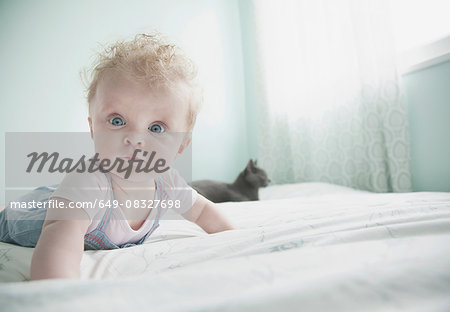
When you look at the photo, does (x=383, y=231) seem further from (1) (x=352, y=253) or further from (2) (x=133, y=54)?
(2) (x=133, y=54)

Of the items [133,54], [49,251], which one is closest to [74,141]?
[133,54]

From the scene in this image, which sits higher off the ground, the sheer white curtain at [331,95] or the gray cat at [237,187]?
the sheer white curtain at [331,95]

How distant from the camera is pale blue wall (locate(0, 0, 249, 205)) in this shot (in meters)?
1.64

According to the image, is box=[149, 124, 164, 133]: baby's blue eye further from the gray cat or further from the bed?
the gray cat

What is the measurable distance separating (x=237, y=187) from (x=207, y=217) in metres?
1.14

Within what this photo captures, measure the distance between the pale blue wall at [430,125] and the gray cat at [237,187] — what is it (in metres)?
0.96

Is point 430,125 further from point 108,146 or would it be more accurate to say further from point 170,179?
point 108,146

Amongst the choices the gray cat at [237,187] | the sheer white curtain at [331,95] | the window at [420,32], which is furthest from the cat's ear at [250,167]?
the window at [420,32]

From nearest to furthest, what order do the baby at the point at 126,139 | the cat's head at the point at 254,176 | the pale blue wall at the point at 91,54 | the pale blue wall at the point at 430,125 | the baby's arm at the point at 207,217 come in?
the baby at the point at 126,139, the baby's arm at the point at 207,217, the pale blue wall at the point at 430,125, the pale blue wall at the point at 91,54, the cat's head at the point at 254,176

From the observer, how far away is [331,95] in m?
2.06

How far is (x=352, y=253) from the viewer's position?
13.2 inches

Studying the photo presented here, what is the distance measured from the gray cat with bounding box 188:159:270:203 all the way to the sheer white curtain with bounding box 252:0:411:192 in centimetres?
54

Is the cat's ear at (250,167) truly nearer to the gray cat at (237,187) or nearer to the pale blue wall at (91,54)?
the gray cat at (237,187)

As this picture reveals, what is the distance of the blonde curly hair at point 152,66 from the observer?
0.57 metres
